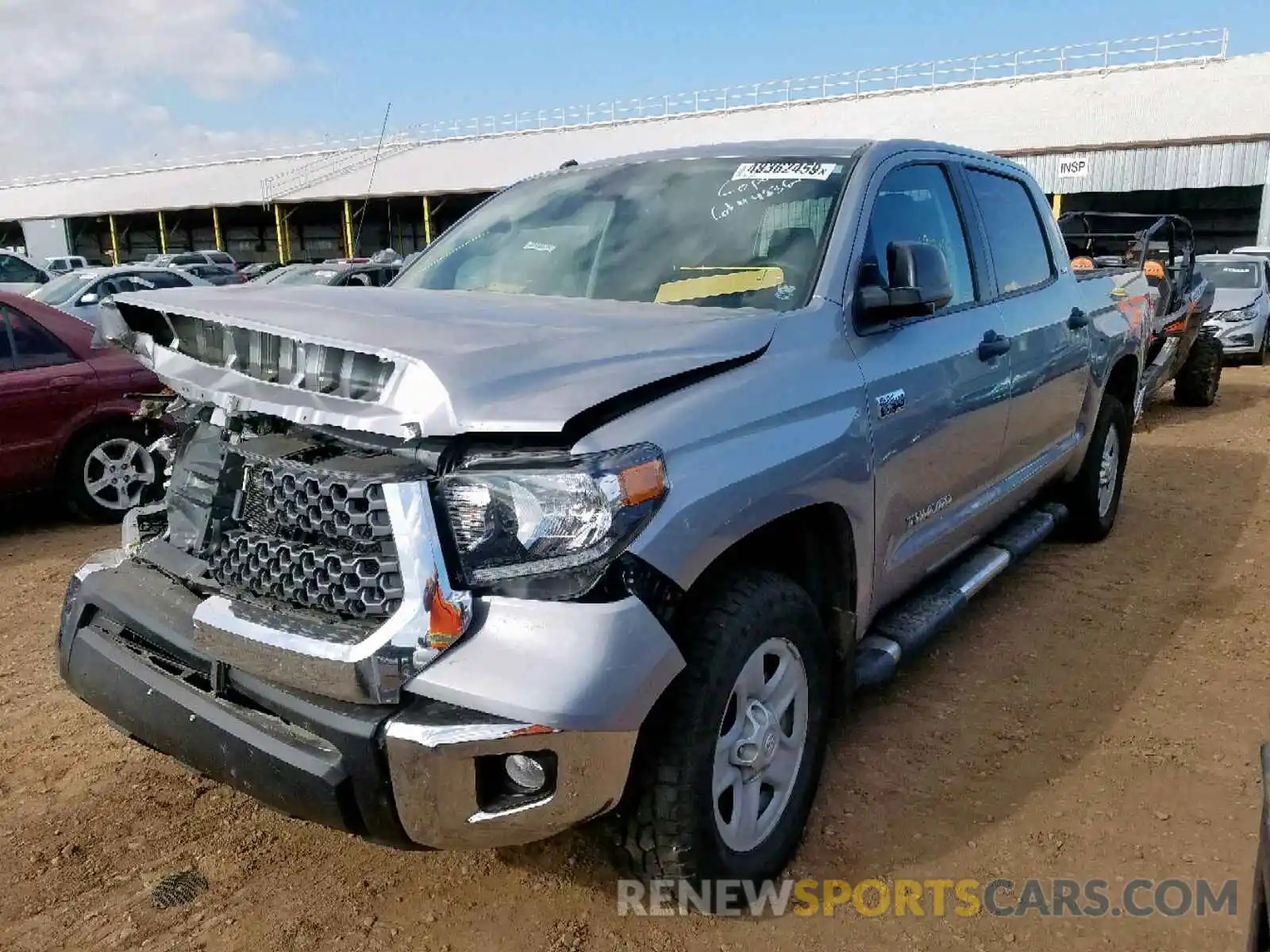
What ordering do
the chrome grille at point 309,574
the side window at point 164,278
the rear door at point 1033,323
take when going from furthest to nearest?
the side window at point 164,278, the rear door at point 1033,323, the chrome grille at point 309,574

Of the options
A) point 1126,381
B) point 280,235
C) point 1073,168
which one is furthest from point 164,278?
point 280,235

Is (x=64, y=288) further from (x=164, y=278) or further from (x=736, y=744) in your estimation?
(x=736, y=744)

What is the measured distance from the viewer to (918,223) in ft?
11.3

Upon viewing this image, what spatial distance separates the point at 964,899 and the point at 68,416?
5.68m

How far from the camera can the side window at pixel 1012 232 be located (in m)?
3.99

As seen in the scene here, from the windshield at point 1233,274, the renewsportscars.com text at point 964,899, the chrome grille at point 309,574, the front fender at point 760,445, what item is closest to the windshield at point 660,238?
the front fender at point 760,445

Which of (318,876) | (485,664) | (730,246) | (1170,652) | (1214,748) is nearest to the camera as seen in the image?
(485,664)

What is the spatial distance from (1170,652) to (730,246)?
2671 mm

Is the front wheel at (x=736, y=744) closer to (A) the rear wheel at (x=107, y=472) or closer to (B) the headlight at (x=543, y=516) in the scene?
(B) the headlight at (x=543, y=516)

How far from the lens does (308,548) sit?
217 centimetres

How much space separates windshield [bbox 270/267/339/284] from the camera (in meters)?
13.8

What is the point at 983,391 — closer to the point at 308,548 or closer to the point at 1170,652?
the point at 1170,652

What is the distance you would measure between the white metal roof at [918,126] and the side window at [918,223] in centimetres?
1815

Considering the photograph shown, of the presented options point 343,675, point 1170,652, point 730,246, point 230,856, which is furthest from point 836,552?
point 1170,652
